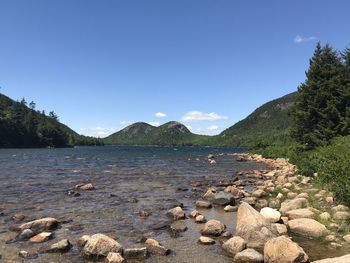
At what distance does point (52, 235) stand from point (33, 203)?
8665 millimetres

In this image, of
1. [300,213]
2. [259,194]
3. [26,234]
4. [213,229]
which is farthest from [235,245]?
[259,194]

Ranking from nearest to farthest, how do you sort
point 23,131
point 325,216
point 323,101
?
point 325,216 < point 323,101 < point 23,131

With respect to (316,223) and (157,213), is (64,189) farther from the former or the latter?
(316,223)

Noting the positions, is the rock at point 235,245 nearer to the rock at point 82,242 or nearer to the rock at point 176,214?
the rock at point 82,242

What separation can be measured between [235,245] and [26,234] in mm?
8361

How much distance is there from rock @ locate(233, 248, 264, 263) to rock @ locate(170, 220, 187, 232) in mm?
4228

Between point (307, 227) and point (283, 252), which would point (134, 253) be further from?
point (307, 227)

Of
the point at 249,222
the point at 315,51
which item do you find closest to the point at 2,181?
the point at 249,222

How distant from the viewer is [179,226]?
16.7 metres

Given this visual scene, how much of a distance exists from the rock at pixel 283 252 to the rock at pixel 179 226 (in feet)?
16.2

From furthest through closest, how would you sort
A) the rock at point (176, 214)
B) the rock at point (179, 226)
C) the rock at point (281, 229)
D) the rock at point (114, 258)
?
the rock at point (176, 214), the rock at point (179, 226), the rock at point (281, 229), the rock at point (114, 258)

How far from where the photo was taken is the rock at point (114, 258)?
38.7 ft

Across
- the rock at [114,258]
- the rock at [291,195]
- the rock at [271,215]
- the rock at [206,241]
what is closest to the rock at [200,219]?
the rock at [271,215]

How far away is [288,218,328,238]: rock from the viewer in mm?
14555
